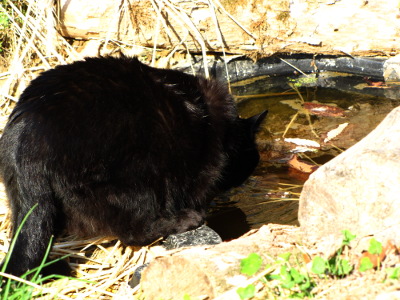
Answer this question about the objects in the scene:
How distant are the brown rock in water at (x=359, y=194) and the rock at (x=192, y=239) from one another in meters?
0.80

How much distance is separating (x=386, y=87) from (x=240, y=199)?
7.59ft

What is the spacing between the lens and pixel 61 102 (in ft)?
9.93

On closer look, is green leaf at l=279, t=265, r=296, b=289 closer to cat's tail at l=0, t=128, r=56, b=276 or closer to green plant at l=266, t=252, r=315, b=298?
green plant at l=266, t=252, r=315, b=298

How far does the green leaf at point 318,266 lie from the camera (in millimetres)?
2082

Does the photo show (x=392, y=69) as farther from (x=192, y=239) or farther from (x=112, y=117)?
(x=112, y=117)

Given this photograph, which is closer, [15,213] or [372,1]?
[15,213]

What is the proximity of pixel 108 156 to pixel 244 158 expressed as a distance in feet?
4.31

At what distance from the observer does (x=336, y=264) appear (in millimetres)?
2166

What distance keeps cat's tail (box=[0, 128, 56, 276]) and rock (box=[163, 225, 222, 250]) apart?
687 mm

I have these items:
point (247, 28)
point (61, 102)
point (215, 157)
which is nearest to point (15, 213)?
point (61, 102)

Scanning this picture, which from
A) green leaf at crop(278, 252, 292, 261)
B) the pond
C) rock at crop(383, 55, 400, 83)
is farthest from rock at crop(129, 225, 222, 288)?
rock at crop(383, 55, 400, 83)

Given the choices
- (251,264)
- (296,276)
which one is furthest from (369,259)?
(251,264)

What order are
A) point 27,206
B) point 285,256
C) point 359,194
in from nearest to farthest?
point 285,256 → point 359,194 → point 27,206

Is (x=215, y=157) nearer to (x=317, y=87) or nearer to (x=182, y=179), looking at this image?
(x=182, y=179)
